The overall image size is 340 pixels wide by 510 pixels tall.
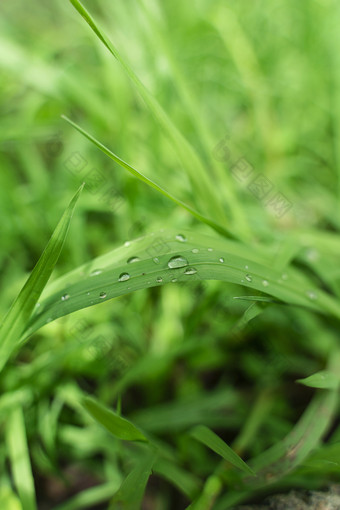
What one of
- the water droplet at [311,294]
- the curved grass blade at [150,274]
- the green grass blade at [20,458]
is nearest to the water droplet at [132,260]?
the curved grass blade at [150,274]

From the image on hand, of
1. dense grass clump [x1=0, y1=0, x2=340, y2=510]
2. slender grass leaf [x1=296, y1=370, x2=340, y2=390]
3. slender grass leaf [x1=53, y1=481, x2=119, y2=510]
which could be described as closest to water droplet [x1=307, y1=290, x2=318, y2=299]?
dense grass clump [x1=0, y1=0, x2=340, y2=510]

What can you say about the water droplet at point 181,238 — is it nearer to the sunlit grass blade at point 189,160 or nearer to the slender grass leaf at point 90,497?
the sunlit grass blade at point 189,160

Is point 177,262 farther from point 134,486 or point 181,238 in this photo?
point 134,486

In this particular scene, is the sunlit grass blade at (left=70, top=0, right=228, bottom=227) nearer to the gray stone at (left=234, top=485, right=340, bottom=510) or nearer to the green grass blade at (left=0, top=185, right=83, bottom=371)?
the green grass blade at (left=0, top=185, right=83, bottom=371)

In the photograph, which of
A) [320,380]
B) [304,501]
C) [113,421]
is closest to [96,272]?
[113,421]

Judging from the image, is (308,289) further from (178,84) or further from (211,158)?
(178,84)
